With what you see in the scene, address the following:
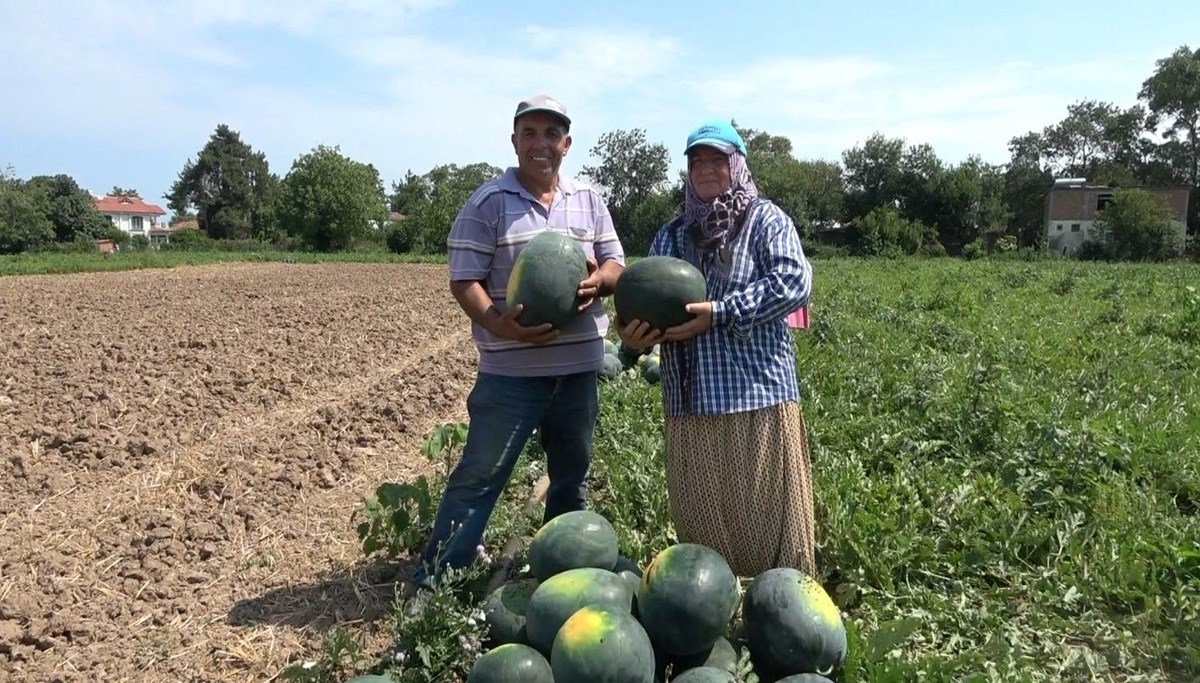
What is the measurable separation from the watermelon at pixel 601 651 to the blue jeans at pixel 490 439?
3.98 ft

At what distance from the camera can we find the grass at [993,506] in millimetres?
3201

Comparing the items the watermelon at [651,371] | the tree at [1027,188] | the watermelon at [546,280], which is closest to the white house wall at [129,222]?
the tree at [1027,188]

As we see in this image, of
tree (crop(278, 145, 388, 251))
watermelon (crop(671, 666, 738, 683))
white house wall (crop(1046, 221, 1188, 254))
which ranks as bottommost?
watermelon (crop(671, 666, 738, 683))

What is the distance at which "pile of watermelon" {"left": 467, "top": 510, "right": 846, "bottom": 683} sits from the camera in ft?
8.27

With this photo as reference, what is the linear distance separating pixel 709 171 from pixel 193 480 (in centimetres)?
484

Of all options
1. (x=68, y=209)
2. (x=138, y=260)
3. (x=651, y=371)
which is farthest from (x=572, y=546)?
(x=68, y=209)

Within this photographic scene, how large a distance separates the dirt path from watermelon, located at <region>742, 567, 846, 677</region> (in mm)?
2154

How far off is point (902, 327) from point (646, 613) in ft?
35.9

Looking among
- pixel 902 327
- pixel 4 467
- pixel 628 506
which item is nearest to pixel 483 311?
pixel 628 506

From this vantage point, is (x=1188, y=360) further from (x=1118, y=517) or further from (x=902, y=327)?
(x=1118, y=517)

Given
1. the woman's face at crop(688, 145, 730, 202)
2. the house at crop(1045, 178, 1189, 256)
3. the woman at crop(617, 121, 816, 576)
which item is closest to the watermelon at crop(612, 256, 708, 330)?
the woman at crop(617, 121, 816, 576)

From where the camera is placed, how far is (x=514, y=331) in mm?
3445

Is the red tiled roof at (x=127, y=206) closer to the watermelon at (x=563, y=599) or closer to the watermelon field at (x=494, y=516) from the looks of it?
the watermelon field at (x=494, y=516)

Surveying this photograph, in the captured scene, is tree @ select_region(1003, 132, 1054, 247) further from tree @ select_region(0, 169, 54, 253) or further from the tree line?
tree @ select_region(0, 169, 54, 253)
